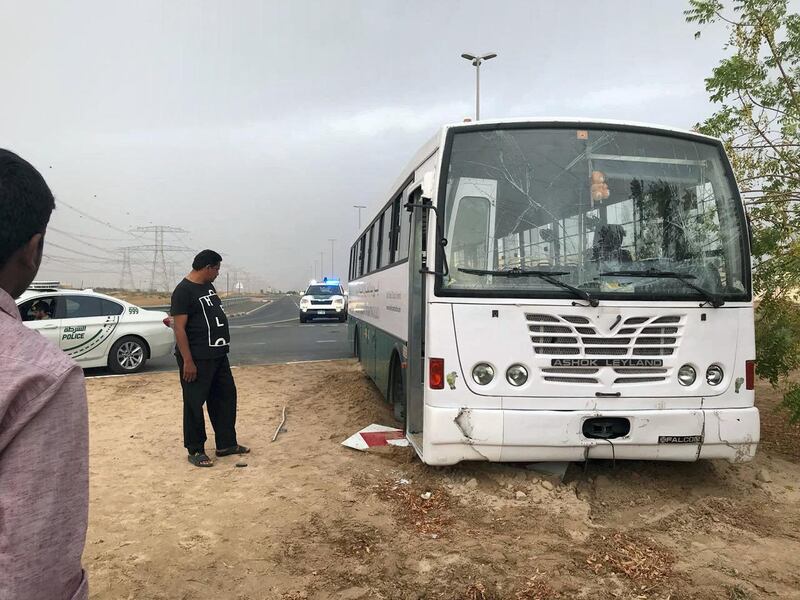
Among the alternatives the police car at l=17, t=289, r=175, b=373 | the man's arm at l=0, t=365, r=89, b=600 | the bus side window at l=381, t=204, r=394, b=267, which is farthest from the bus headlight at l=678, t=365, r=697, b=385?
the police car at l=17, t=289, r=175, b=373

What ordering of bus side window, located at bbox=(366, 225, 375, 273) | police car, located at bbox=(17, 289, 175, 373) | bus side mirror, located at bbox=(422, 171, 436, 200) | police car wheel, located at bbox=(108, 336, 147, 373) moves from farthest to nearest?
police car wheel, located at bbox=(108, 336, 147, 373) < police car, located at bbox=(17, 289, 175, 373) < bus side window, located at bbox=(366, 225, 375, 273) < bus side mirror, located at bbox=(422, 171, 436, 200)

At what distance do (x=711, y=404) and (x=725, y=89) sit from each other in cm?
425

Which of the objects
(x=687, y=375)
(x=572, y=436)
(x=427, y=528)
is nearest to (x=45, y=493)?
(x=427, y=528)

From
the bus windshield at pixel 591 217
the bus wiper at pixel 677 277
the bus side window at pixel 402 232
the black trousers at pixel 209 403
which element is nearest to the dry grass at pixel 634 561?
the bus windshield at pixel 591 217

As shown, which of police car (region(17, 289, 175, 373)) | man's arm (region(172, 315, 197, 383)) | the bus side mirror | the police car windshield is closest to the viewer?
the bus side mirror

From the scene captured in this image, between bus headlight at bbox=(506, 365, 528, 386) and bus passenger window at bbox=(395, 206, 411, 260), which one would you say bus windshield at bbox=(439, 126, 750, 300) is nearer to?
bus headlight at bbox=(506, 365, 528, 386)

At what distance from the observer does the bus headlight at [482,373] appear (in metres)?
4.47

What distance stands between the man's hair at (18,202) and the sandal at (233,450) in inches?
204

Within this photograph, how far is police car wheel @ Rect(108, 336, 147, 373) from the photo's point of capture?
11656 millimetres

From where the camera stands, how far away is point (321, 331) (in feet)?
76.5

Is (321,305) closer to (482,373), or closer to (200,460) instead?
(200,460)

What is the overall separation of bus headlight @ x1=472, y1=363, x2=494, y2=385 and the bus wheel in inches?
72.9

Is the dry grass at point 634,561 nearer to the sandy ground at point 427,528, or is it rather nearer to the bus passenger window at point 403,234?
the sandy ground at point 427,528

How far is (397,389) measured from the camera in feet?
→ 22.3
